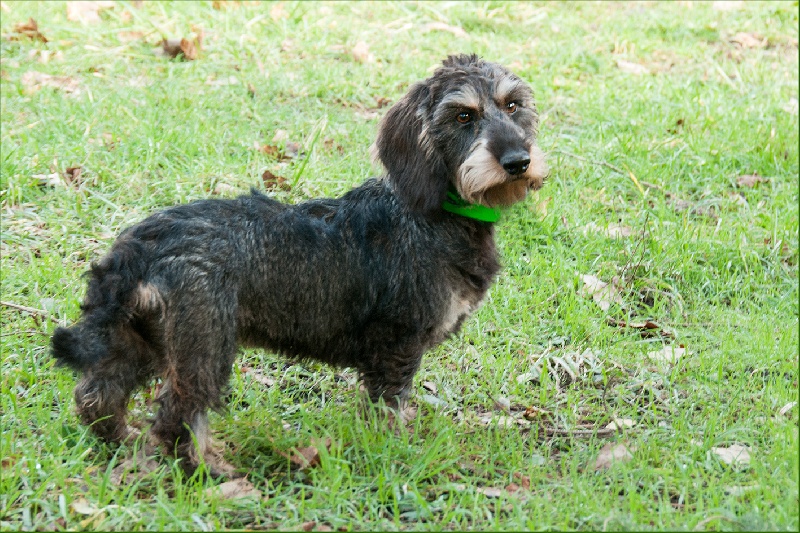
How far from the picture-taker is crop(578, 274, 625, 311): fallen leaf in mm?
5121

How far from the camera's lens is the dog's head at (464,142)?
3770 mm

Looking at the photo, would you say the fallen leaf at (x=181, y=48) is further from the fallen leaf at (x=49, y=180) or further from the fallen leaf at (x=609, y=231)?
the fallen leaf at (x=609, y=231)

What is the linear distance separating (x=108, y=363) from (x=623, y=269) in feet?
10.1

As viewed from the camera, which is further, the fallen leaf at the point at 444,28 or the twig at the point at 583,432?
the fallen leaf at the point at 444,28

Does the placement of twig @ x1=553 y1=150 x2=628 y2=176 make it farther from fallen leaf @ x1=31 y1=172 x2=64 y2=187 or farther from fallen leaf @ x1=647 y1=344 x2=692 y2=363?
fallen leaf @ x1=31 y1=172 x2=64 y2=187

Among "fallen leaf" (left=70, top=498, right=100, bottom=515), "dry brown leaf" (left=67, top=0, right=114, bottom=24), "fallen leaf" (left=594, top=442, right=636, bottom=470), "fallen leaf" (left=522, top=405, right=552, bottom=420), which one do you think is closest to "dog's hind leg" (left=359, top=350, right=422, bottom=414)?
"fallen leaf" (left=522, top=405, right=552, bottom=420)

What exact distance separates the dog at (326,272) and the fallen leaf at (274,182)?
1782mm

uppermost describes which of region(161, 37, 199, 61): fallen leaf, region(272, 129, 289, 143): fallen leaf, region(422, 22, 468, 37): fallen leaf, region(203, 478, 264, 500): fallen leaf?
region(422, 22, 468, 37): fallen leaf

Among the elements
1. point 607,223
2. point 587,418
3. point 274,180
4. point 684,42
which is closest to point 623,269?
point 607,223

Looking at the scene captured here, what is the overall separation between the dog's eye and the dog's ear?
15cm

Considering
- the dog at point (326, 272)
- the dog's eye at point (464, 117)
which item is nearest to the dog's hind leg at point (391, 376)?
the dog at point (326, 272)

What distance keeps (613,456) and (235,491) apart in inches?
60.0

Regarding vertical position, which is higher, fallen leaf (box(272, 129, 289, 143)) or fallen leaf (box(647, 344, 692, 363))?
fallen leaf (box(272, 129, 289, 143))

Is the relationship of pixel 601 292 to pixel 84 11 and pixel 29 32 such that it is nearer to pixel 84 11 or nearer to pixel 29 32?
pixel 29 32
